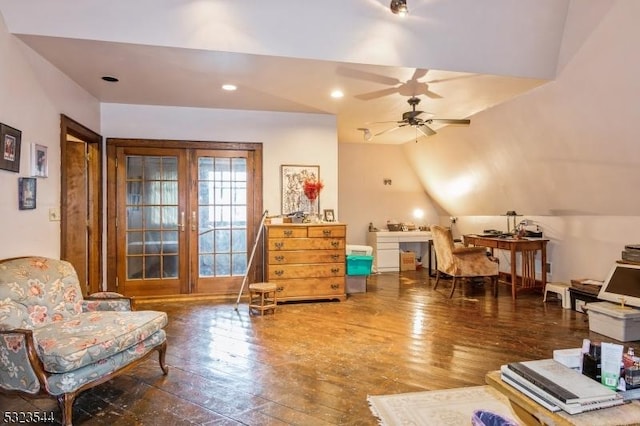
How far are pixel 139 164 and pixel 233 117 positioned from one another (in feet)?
4.44

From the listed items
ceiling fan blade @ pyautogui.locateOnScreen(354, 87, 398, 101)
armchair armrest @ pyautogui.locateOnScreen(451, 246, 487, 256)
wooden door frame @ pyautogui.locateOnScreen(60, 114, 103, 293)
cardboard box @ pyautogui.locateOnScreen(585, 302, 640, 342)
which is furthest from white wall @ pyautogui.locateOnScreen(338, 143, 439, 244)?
cardboard box @ pyautogui.locateOnScreen(585, 302, 640, 342)

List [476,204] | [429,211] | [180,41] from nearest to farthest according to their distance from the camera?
[180,41], [476,204], [429,211]

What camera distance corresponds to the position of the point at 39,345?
210 centimetres

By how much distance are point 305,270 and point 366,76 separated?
238 cm

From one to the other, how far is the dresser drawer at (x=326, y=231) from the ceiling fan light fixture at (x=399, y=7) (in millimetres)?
2513

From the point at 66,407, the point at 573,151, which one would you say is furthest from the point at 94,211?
the point at 573,151

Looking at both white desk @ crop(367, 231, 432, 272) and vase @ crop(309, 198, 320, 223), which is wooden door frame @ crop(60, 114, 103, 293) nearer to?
vase @ crop(309, 198, 320, 223)

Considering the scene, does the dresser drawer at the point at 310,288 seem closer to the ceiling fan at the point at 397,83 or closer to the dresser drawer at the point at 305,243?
the dresser drawer at the point at 305,243

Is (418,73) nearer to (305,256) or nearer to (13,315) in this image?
(305,256)

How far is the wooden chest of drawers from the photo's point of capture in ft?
15.4

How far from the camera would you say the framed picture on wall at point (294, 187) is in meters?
5.24

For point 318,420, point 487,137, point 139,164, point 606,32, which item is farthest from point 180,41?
point 487,137

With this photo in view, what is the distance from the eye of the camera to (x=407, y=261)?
7273 mm

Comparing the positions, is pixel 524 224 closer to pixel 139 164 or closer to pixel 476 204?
pixel 476 204
